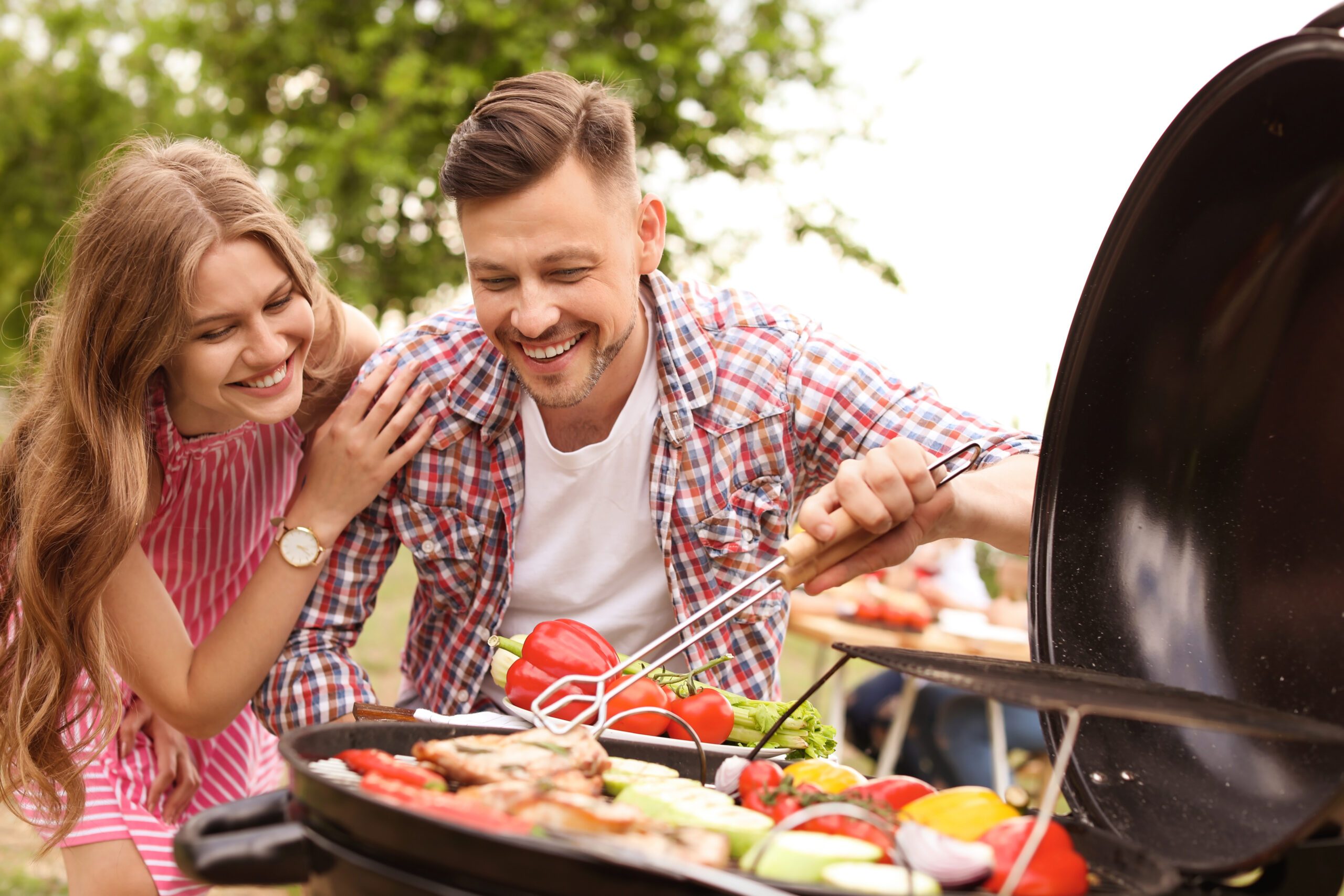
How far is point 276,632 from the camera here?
7.04ft

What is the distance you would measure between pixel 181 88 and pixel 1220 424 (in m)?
11.3

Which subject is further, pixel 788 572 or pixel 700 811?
pixel 788 572

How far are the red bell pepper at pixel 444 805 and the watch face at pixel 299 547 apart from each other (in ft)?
3.64

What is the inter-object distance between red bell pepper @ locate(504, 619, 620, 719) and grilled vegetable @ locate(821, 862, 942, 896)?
82 cm

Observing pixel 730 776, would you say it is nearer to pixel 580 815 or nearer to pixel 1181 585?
pixel 580 815

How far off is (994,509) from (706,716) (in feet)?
2.13

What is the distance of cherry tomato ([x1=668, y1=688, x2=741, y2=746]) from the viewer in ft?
5.49

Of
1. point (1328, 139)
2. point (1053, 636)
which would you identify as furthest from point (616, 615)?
point (1328, 139)

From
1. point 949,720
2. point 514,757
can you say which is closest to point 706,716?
point 514,757

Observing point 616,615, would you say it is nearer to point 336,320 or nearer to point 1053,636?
point 336,320

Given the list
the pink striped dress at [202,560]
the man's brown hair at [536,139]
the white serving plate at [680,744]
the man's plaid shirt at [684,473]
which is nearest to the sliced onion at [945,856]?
the white serving plate at [680,744]

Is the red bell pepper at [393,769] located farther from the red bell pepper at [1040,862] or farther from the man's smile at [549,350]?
the man's smile at [549,350]

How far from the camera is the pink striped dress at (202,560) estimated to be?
233 centimetres

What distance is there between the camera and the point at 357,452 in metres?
2.22
